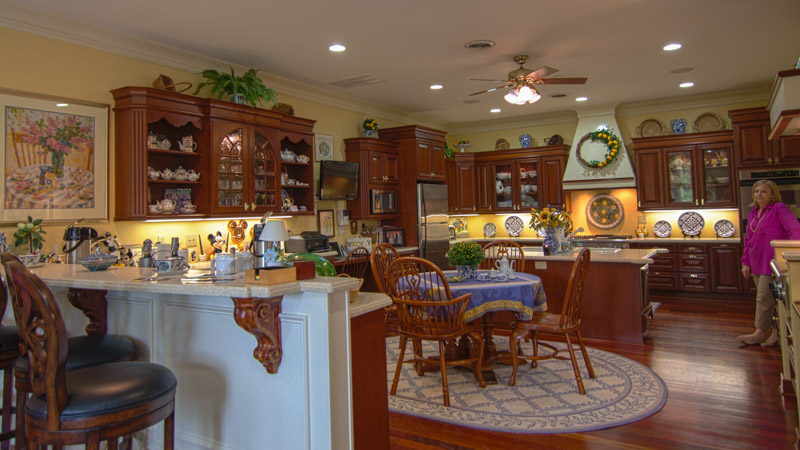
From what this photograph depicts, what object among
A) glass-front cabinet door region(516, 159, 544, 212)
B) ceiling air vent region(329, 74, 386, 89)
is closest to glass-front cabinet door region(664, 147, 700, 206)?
Answer: glass-front cabinet door region(516, 159, 544, 212)

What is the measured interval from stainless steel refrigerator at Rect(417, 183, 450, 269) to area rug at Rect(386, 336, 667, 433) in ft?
10.3

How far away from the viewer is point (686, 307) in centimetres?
642

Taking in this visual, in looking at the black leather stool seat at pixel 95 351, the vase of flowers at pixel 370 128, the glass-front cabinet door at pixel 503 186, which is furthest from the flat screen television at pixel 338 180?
the black leather stool seat at pixel 95 351

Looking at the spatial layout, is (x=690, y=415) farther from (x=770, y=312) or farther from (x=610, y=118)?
(x=610, y=118)

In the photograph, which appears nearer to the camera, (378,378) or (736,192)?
(378,378)

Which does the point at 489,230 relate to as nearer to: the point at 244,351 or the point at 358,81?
the point at 358,81

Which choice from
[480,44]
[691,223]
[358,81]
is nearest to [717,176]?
[691,223]

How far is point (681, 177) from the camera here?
7328 millimetres

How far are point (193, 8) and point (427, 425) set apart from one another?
11.2ft

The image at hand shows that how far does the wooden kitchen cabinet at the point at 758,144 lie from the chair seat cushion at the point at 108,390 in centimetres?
752

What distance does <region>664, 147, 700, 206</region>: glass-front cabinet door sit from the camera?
725 centimetres

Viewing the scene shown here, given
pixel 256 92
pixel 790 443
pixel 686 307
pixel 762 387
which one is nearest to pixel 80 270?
pixel 256 92

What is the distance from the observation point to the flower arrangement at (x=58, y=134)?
12.4 feet

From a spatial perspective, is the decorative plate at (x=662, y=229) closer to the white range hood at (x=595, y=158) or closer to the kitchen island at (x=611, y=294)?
the white range hood at (x=595, y=158)
